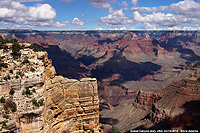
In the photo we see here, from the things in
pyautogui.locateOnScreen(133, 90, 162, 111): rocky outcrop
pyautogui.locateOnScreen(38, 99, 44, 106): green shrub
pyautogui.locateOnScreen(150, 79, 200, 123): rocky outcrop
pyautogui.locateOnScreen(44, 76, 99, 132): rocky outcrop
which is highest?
pyautogui.locateOnScreen(38, 99, 44, 106): green shrub

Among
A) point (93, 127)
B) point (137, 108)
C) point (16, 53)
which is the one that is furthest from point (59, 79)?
point (137, 108)

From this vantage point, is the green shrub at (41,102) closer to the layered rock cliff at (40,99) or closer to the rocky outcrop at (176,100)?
the layered rock cliff at (40,99)

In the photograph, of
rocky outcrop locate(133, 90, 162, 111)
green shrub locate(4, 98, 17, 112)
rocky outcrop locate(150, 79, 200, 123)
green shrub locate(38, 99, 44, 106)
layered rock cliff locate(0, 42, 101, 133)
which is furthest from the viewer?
rocky outcrop locate(133, 90, 162, 111)

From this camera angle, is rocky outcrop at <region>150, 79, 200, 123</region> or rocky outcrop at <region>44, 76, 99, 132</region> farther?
rocky outcrop at <region>150, 79, 200, 123</region>

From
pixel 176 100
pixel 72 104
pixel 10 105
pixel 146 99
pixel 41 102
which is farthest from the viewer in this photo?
pixel 146 99

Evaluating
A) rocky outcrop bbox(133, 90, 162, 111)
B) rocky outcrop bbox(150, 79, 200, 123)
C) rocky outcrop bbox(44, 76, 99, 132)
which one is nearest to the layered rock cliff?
rocky outcrop bbox(44, 76, 99, 132)

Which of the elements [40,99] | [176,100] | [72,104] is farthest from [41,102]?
[176,100]

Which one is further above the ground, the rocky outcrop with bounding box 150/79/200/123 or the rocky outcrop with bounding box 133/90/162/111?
the rocky outcrop with bounding box 150/79/200/123

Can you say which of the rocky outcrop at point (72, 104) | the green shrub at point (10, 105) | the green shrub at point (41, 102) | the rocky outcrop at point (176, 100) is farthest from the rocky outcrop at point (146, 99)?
the green shrub at point (10, 105)

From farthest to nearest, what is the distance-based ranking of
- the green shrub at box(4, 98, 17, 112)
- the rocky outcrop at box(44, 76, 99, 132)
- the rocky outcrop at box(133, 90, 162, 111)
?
the rocky outcrop at box(133, 90, 162, 111)
the rocky outcrop at box(44, 76, 99, 132)
the green shrub at box(4, 98, 17, 112)

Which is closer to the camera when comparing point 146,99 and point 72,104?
point 72,104

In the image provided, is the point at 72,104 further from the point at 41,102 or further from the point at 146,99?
the point at 146,99

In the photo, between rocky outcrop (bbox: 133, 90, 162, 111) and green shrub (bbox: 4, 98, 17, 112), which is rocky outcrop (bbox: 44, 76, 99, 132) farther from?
rocky outcrop (bbox: 133, 90, 162, 111)

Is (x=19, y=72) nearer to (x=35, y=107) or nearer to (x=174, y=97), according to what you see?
(x=35, y=107)
